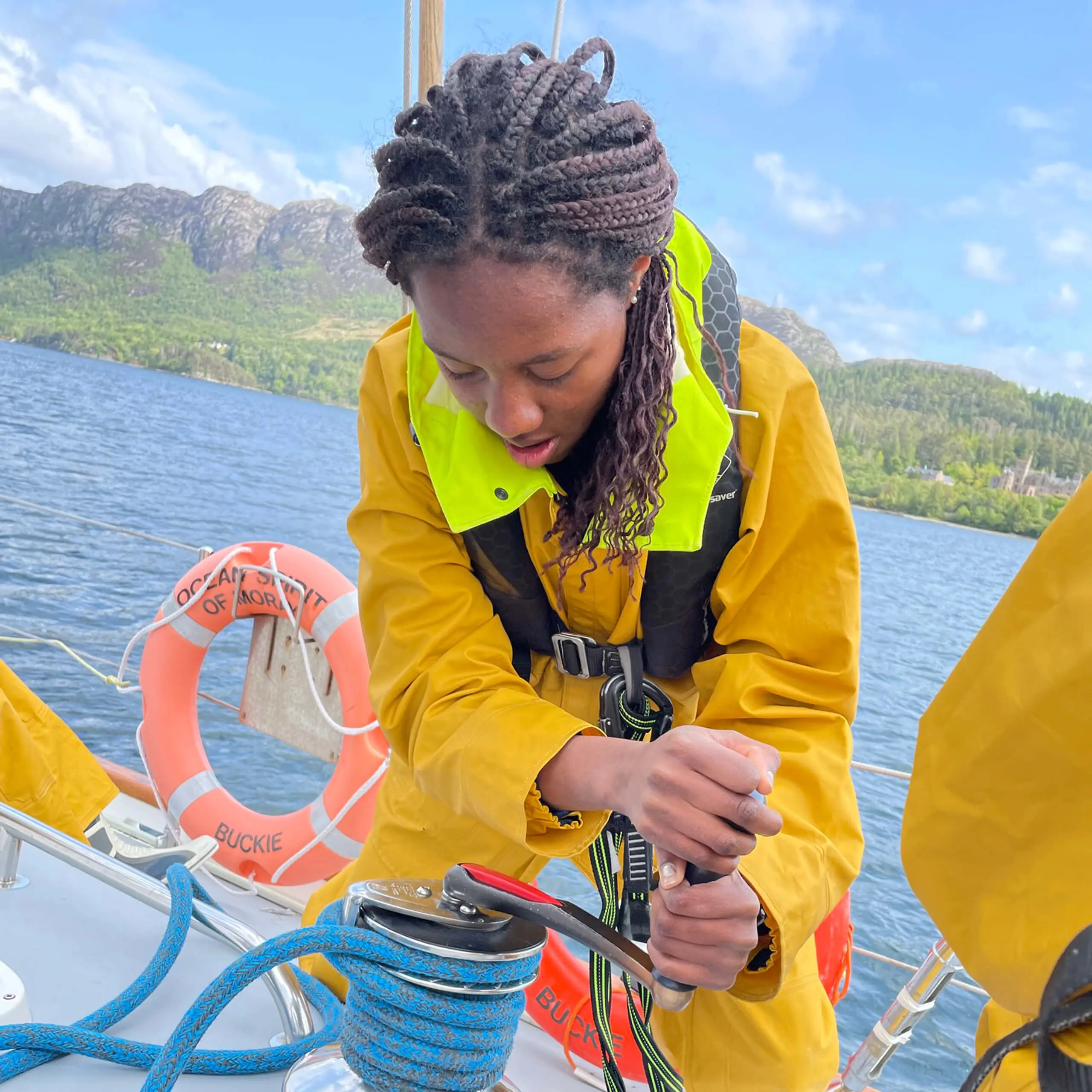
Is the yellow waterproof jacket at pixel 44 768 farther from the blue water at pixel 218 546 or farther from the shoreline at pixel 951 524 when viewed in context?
the shoreline at pixel 951 524

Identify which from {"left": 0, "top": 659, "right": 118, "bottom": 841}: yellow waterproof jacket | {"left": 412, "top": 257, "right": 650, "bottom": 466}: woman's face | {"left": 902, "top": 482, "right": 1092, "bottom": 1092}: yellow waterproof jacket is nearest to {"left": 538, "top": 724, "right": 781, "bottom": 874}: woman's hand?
{"left": 902, "top": 482, "right": 1092, "bottom": 1092}: yellow waterproof jacket

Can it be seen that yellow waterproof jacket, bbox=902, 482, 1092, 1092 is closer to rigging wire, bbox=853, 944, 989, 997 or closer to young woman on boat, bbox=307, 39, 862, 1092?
rigging wire, bbox=853, 944, 989, 997

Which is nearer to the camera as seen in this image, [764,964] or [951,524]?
[764,964]

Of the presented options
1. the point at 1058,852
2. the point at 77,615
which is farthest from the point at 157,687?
the point at 77,615

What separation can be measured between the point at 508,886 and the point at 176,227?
354 ft

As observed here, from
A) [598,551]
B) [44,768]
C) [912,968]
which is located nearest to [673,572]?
[598,551]

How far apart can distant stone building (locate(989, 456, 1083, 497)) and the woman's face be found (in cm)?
4597

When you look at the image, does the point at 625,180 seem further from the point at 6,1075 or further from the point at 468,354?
the point at 6,1075

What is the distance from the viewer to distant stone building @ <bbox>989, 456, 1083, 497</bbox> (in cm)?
4381

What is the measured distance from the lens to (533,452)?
1315mm

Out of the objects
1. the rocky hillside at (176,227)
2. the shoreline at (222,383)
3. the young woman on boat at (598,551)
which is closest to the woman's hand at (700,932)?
the young woman on boat at (598,551)

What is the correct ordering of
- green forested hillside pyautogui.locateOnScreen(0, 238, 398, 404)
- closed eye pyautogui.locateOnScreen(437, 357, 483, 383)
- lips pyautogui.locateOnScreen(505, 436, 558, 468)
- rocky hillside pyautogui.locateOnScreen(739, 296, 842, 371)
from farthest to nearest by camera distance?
green forested hillside pyautogui.locateOnScreen(0, 238, 398, 404)
rocky hillside pyautogui.locateOnScreen(739, 296, 842, 371)
lips pyautogui.locateOnScreen(505, 436, 558, 468)
closed eye pyautogui.locateOnScreen(437, 357, 483, 383)

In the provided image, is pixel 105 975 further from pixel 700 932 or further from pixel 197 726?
pixel 197 726

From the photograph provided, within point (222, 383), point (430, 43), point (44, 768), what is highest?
point (222, 383)
